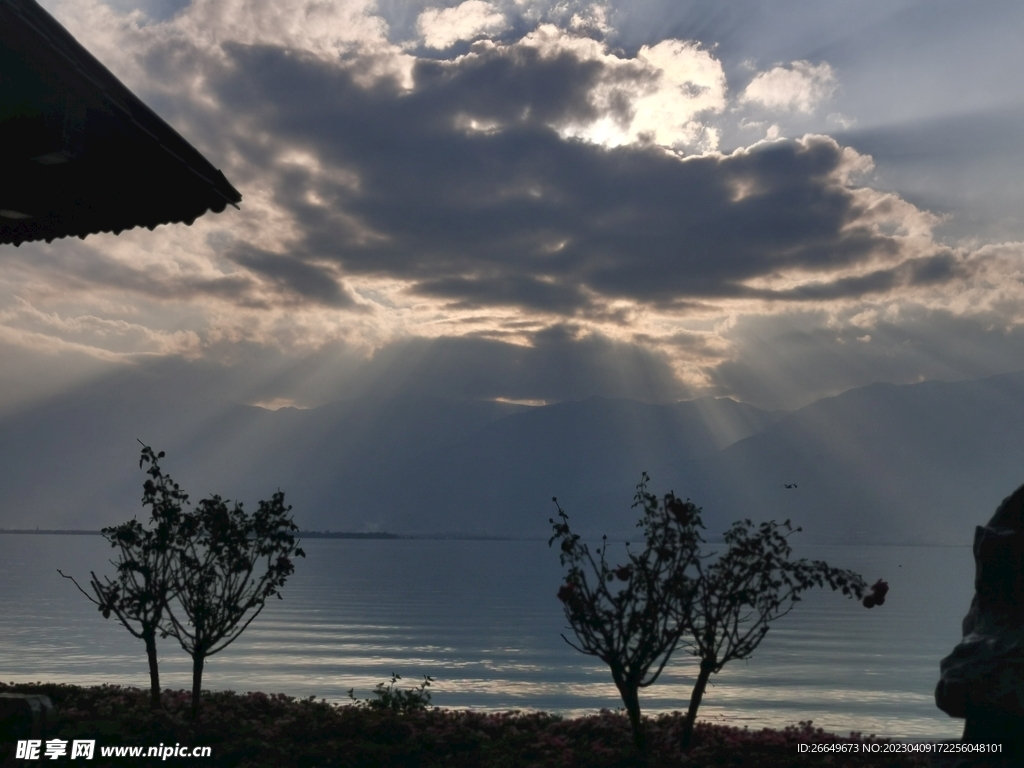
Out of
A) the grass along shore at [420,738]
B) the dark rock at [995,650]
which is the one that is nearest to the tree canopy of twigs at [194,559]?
the grass along shore at [420,738]

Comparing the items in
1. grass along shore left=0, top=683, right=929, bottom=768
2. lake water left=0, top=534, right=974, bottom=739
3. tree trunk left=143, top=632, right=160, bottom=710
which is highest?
tree trunk left=143, top=632, right=160, bottom=710

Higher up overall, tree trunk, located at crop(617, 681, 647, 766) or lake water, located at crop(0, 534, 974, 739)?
tree trunk, located at crop(617, 681, 647, 766)

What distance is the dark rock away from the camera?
821 centimetres

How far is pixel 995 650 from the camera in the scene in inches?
334

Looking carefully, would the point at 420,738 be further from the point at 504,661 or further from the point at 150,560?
the point at 504,661

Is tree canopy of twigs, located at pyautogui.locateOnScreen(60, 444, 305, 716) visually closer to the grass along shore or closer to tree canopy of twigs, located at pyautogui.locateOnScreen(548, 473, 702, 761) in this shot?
the grass along shore

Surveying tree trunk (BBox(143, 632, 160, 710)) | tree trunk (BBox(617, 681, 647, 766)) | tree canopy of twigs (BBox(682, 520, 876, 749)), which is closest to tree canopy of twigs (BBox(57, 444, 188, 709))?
tree trunk (BBox(143, 632, 160, 710))

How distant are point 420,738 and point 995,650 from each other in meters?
6.61

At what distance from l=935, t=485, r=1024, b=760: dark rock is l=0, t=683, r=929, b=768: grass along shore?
6.77ft

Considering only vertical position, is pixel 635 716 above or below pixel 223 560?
below

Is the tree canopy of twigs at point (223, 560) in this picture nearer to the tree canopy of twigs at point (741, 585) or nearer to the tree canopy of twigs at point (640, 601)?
the tree canopy of twigs at point (640, 601)

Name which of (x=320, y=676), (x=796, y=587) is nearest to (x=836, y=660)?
(x=320, y=676)

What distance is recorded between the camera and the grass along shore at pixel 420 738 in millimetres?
10234

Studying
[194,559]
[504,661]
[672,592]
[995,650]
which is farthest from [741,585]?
[504,661]
